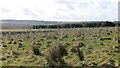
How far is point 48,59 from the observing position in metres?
32.5

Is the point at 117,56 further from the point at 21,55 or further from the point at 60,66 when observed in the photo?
the point at 21,55

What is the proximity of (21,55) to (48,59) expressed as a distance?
5794mm

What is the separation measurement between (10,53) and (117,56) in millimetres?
12091

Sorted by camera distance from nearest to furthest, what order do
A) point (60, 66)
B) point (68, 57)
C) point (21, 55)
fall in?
point (60, 66) → point (68, 57) → point (21, 55)

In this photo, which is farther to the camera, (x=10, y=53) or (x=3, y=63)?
(x=10, y=53)

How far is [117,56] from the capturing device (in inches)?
1347

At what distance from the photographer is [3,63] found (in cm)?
3350

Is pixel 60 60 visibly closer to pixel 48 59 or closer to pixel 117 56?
pixel 48 59

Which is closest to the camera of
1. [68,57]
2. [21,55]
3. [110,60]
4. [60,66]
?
[60,66]

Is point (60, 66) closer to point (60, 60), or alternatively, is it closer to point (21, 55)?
point (60, 60)

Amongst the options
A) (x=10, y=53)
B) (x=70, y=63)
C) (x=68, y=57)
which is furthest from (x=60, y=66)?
(x=10, y=53)

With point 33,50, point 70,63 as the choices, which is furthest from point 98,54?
point 33,50

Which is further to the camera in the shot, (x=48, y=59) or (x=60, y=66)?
(x=48, y=59)

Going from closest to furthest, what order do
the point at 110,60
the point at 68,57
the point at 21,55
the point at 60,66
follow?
the point at 60,66
the point at 110,60
the point at 68,57
the point at 21,55
